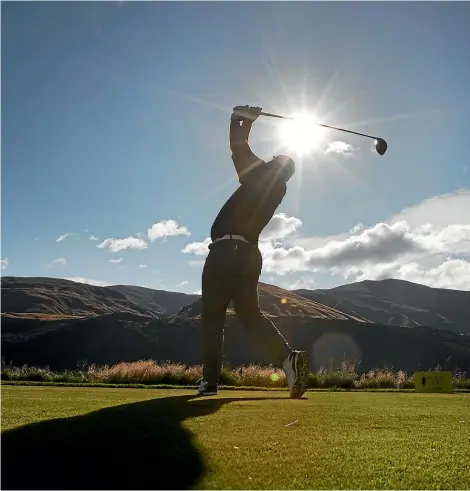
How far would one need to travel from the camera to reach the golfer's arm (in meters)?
7.00

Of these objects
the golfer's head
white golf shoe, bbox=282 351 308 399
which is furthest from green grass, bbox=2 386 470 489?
the golfer's head

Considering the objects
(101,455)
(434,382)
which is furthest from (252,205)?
(434,382)

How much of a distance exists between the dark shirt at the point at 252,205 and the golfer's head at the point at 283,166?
6 centimetres

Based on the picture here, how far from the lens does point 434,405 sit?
6.39 meters

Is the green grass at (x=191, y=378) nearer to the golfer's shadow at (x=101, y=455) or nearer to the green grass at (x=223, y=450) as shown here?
the green grass at (x=223, y=450)

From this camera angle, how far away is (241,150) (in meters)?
7.06

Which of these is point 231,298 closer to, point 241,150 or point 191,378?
point 241,150

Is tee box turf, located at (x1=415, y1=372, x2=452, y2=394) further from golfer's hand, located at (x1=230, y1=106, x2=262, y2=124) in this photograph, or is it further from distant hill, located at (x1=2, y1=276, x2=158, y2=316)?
distant hill, located at (x1=2, y1=276, x2=158, y2=316)

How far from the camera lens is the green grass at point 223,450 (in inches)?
91.7

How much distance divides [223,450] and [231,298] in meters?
3.91

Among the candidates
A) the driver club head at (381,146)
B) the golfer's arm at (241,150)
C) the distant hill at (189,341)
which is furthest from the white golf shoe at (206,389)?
the distant hill at (189,341)

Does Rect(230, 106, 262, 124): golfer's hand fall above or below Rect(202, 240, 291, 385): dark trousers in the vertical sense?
above

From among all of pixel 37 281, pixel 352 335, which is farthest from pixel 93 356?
pixel 37 281

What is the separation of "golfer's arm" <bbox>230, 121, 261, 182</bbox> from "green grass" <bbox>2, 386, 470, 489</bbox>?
3.40 metres
